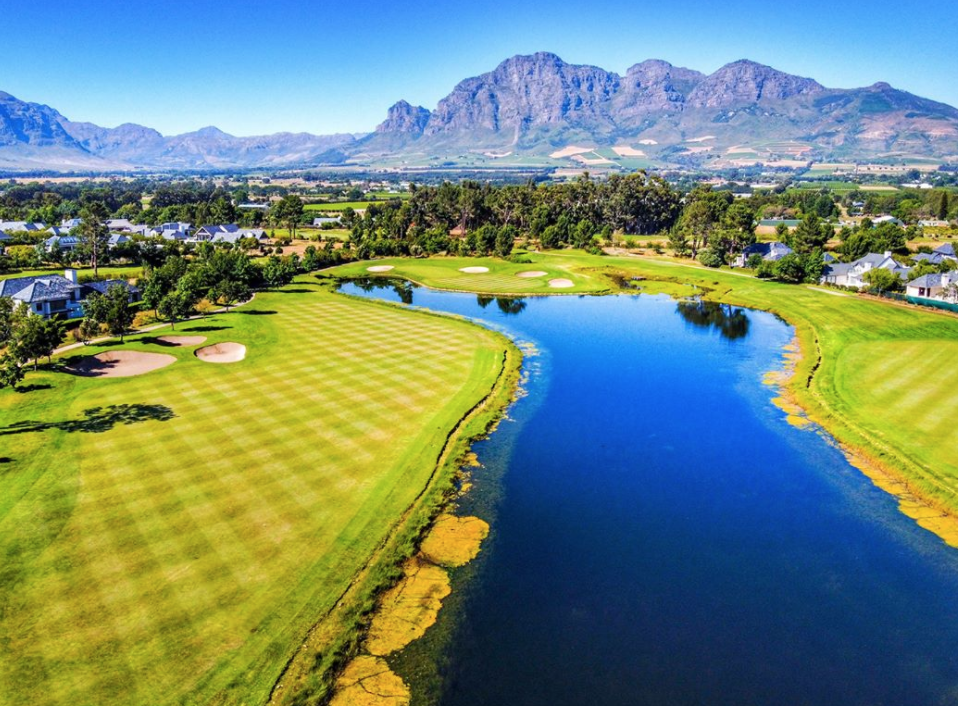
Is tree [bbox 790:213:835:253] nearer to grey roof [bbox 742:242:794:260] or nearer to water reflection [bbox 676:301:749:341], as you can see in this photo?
grey roof [bbox 742:242:794:260]

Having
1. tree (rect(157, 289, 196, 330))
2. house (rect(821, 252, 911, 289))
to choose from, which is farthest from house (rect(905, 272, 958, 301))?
tree (rect(157, 289, 196, 330))

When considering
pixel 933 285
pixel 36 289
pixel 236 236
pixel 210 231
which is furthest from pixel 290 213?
pixel 933 285

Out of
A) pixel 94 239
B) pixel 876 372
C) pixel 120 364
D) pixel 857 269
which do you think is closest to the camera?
pixel 876 372

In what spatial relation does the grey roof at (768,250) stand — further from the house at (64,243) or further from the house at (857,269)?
the house at (64,243)

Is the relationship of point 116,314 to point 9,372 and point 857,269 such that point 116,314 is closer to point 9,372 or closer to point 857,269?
point 9,372

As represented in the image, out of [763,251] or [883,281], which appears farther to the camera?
[763,251]

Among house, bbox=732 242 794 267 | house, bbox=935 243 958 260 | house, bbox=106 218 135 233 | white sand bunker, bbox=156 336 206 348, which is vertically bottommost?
house, bbox=106 218 135 233

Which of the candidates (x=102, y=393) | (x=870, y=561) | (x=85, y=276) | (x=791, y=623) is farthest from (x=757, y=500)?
(x=85, y=276)
